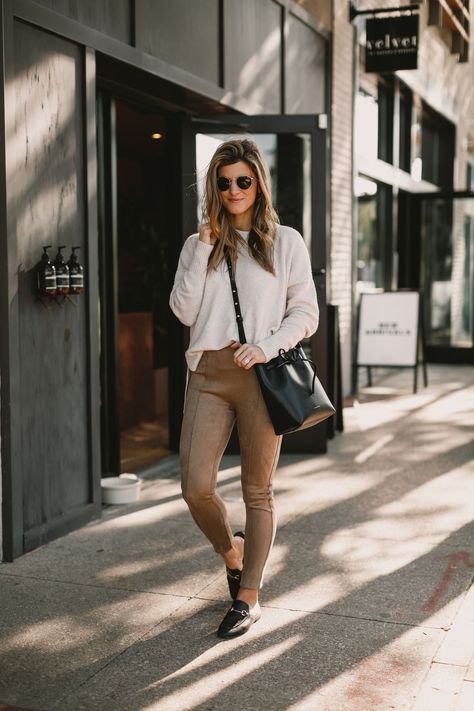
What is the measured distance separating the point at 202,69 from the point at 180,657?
4.55m

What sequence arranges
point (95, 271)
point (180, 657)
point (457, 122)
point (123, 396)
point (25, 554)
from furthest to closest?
A: point (457, 122), point (123, 396), point (95, 271), point (25, 554), point (180, 657)

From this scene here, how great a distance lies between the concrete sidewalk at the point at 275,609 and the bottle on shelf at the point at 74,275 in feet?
4.56

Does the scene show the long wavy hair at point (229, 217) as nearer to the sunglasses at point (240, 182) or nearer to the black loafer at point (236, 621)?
the sunglasses at point (240, 182)

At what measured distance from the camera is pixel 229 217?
12.5 feet

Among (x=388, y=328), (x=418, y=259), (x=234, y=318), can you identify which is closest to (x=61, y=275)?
(x=234, y=318)

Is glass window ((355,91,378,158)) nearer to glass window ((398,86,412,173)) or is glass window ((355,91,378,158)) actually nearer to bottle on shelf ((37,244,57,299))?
glass window ((398,86,412,173))

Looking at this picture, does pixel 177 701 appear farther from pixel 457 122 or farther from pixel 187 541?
pixel 457 122

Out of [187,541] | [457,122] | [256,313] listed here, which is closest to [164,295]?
[187,541]

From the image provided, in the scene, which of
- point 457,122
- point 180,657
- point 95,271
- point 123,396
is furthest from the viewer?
point 457,122

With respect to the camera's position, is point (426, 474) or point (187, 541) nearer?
point (187, 541)

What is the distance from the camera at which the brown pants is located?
375cm

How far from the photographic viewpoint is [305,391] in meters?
3.77

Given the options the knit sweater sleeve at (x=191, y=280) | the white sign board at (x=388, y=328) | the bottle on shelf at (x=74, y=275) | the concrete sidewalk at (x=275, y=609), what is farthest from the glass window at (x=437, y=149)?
the knit sweater sleeve at (x=191, y=280)

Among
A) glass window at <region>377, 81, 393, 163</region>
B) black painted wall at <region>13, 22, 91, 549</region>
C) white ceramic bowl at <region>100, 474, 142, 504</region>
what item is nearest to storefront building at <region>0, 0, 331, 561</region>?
black painted wall at <region>13, 22, 91, 549</region>
